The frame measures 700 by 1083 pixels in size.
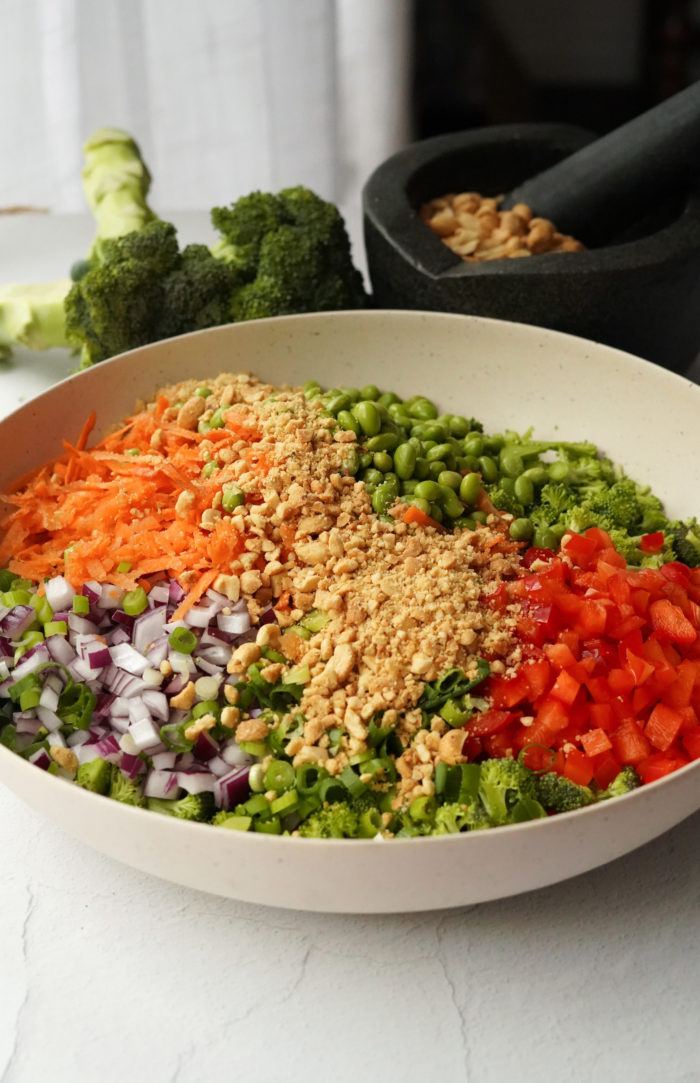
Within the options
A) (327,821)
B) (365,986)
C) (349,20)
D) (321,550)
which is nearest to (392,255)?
(321,550)

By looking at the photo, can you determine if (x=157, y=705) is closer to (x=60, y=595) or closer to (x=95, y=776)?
(x=95, y=776)

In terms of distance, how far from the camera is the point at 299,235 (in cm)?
291

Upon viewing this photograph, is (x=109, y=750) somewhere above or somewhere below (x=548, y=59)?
below

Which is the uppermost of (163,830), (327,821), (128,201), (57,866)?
(128,201)

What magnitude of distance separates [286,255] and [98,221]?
71cm

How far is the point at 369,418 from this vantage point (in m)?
2.31

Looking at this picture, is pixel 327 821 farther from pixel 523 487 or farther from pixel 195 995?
pixel 523 487

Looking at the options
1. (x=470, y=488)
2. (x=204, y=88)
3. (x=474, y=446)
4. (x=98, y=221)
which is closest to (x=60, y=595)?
(x=470, y=488)

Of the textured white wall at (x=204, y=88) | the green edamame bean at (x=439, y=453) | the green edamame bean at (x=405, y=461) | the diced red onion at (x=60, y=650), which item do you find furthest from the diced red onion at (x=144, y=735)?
the textured white wall at (x=204, y=88)

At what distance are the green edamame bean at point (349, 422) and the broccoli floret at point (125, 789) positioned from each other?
2.95 ft

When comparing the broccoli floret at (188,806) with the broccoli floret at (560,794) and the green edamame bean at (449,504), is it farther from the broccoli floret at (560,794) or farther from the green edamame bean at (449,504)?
the green edamame bean at (449,504)

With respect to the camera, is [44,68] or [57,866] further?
[44,68]

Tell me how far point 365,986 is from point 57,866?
58cm

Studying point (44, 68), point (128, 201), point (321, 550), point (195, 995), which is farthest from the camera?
point (44, 68)
